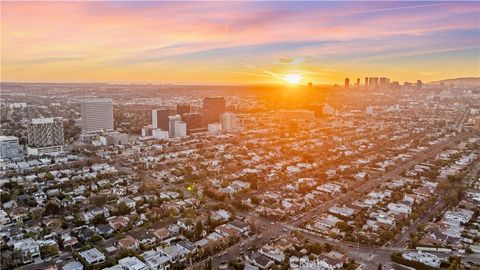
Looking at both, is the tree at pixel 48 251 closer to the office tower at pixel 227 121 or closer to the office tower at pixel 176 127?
the office tower at pixel 176 127

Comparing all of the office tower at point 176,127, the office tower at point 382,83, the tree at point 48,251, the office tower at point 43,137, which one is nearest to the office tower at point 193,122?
the office tower at point 176,127

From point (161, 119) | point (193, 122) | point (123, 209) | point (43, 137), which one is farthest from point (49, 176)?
point (193, 122)

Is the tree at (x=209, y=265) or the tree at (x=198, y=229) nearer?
the tree at (x=209, y=265)

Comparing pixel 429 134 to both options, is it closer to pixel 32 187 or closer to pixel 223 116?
pixel 223 116

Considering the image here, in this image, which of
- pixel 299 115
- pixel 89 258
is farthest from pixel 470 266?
pixel 299 115

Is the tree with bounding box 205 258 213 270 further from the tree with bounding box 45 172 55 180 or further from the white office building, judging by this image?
the white office building

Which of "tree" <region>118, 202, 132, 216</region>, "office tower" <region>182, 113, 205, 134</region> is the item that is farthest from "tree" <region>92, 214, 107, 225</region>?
"office tower" <region>182, 113, 205, 134</region>
